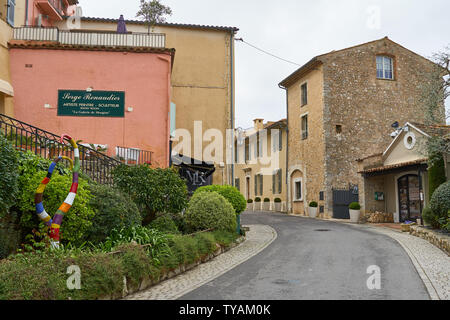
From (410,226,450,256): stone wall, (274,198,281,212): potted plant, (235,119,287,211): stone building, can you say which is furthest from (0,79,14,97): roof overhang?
(274,198,281,212): potted plant

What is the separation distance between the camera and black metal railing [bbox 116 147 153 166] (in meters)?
13.7

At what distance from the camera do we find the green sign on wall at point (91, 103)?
46.5 ft

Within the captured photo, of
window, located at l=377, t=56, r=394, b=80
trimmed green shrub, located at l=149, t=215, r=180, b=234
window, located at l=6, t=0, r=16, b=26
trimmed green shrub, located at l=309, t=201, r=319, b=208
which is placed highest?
window, located at l=377, t=56, r=394, b=80

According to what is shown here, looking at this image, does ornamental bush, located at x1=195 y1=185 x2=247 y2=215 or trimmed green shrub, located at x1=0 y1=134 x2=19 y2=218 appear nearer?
trimmed green shrub, located at x1=0 y1=134 x2=19 y2=218

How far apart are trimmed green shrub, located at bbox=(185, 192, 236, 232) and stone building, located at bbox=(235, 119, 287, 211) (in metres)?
17.3

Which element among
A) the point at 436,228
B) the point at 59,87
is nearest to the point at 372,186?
the point at 436,228

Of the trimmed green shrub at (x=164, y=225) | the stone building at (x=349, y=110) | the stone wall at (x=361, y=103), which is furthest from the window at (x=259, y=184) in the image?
the trimmed green shrub at (x=164, y=225)

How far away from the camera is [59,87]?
14.2 metres

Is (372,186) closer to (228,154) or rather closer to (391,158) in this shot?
(391,158)

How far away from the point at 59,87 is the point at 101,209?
817cm

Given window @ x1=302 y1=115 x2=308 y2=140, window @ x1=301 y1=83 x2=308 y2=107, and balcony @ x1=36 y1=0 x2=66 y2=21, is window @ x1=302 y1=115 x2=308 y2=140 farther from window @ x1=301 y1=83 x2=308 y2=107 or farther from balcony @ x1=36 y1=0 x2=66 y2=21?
balcony @ x1=36 y1=0 x2=66 y2=21

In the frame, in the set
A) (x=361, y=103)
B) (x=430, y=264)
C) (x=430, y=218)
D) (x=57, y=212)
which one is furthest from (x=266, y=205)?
(x=57, y=212)

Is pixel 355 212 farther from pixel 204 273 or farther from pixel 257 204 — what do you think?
pixel 204 273

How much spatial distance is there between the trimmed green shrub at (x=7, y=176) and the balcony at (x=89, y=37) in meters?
9.53
